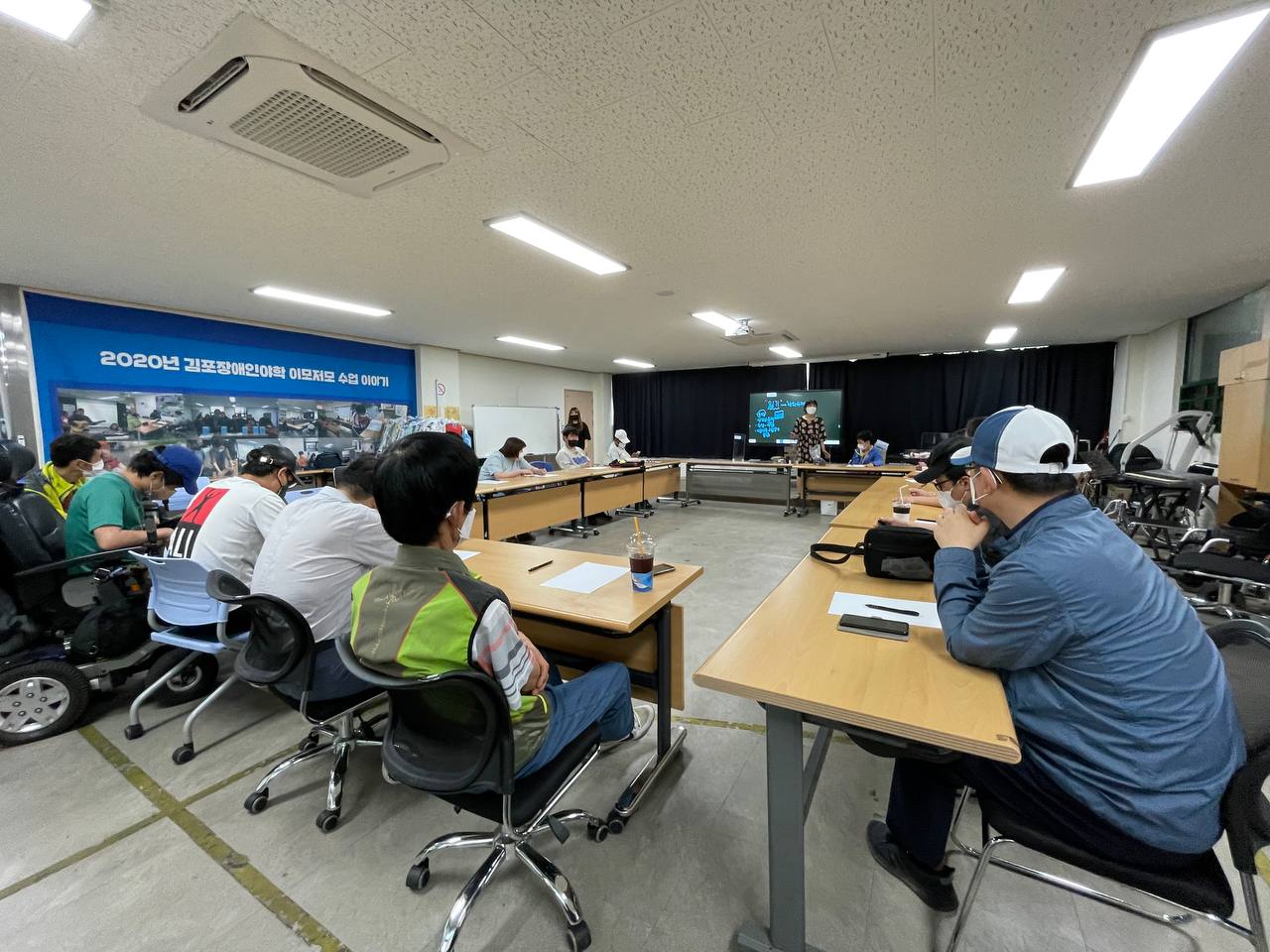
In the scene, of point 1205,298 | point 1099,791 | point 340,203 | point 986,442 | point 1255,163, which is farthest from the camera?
point 1205,298

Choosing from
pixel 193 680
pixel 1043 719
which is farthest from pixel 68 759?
pixel 1043 719

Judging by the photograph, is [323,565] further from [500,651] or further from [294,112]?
[294,112]

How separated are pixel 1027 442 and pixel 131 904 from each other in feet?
9.14

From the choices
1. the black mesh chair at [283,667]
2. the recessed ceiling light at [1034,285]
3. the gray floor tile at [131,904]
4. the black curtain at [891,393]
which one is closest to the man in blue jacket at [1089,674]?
the black mesh chair at [283,667]

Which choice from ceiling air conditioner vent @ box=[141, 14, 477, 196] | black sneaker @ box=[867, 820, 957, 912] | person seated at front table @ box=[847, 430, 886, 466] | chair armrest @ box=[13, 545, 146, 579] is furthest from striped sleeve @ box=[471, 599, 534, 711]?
person seated at front table @ box=[847, 430, 886, 466]

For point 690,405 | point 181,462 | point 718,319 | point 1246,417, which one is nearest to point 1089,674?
point 181,462

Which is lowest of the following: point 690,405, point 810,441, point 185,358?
point 810,441

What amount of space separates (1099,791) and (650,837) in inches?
49.2

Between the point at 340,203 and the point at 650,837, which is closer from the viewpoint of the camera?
the point at 650,837

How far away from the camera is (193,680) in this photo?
8.22 feet

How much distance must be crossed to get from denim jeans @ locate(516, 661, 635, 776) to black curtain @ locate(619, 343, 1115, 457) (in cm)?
945

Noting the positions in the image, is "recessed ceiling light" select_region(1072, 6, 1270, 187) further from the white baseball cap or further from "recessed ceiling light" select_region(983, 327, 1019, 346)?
"recessed ceiling light" select_region(983, 327, 1019, 346)

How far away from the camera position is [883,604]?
1.63m

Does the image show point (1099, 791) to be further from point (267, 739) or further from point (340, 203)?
point (340, 203)
